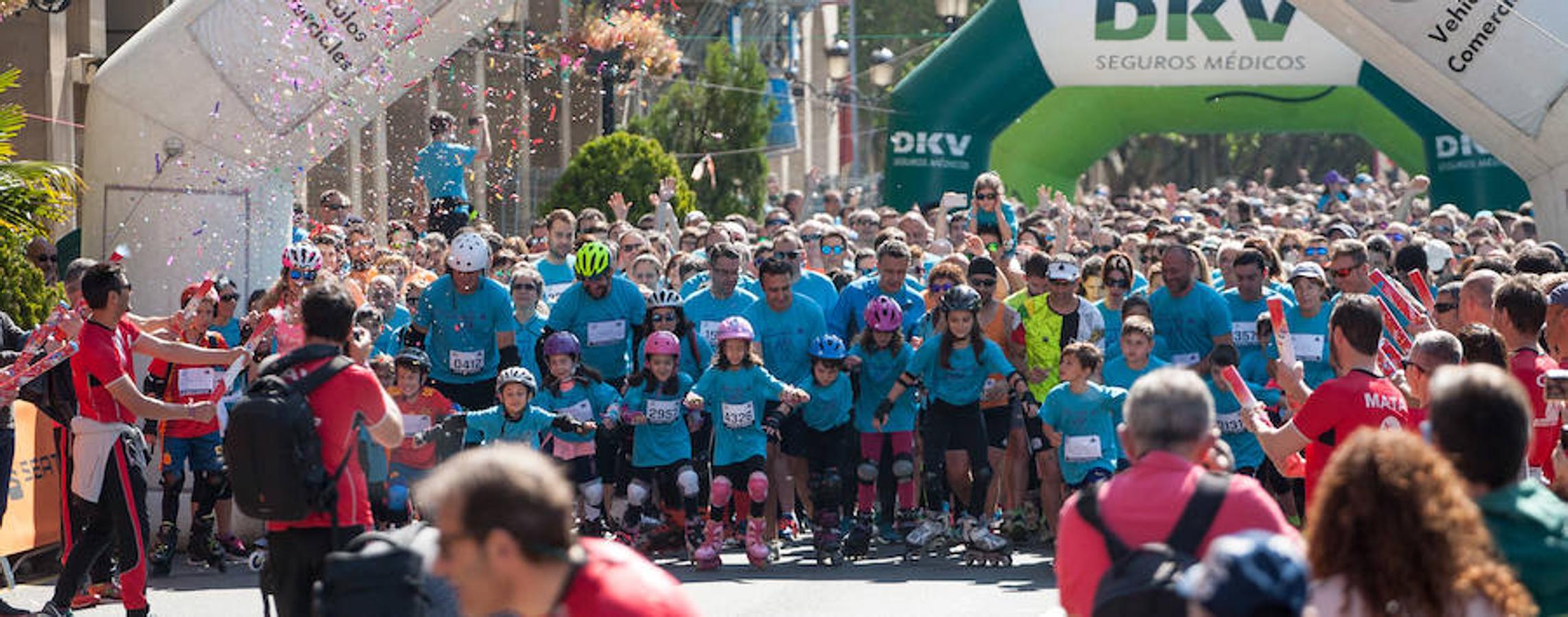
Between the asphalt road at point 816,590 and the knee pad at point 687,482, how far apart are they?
1.27 feet

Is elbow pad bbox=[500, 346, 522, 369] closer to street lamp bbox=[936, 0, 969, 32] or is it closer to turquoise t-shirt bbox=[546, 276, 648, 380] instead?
turquoise t-shirt bbox=[546, 276, 648, 380]

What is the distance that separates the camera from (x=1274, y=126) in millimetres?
29047

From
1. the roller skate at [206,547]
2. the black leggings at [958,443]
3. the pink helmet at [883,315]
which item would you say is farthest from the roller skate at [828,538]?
the roller skate at [206,547]

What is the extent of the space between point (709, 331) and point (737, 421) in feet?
3.36

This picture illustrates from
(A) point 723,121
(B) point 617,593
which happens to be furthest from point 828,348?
(A) point 723,121

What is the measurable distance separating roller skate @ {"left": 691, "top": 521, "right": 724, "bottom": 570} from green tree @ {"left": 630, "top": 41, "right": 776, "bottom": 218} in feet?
67.0

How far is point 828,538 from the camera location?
41.8ft

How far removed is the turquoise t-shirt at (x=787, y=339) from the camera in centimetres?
1334

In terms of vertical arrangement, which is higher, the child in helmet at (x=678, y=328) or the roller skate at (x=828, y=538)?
the child in helmet at (x=678, y=328)

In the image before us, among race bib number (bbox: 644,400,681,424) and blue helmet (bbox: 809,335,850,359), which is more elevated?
blue helmet (bbox: 809,335,850,359)

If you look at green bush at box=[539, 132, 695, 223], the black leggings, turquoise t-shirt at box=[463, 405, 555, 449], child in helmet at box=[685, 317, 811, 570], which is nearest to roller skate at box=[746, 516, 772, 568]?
child in helmet at box=[685, 317, 811, 570]

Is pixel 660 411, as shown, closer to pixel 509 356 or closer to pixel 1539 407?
pixel 509 356

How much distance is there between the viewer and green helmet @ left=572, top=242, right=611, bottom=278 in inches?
508

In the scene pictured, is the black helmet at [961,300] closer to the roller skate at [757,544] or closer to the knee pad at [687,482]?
the roller skate at [757,544]
